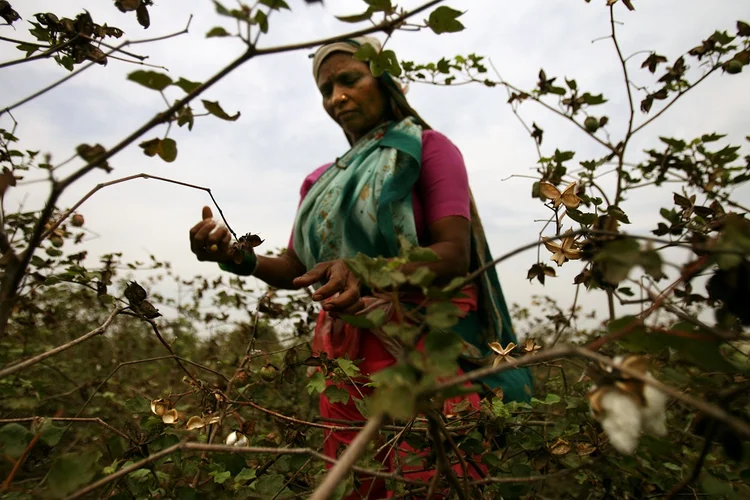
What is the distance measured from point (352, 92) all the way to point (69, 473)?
4.97 feet

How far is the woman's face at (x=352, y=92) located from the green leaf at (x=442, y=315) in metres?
1.39

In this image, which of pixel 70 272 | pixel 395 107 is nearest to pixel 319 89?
pixel 395 107

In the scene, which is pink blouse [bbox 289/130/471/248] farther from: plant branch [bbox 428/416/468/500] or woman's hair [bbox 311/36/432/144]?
plant branch [bbox 428/416/468/500]

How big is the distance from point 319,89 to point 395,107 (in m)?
0.32

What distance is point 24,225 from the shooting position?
1593mm

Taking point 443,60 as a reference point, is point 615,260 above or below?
below

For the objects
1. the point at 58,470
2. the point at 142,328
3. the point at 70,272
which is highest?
the point at 142,328

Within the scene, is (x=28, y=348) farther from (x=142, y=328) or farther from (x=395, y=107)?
(x=142, y=328)

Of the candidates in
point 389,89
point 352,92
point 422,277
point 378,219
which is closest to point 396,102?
point 389,89

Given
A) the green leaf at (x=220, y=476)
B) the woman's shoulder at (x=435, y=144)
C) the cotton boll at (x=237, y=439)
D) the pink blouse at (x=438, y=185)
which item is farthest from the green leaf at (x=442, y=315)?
the woman's shoulder at (x=435, y=144)

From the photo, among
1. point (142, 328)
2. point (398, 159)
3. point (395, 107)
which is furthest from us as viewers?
point (142, 328)

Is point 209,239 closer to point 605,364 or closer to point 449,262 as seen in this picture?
point 449,262

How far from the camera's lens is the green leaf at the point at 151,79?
508 millimetres

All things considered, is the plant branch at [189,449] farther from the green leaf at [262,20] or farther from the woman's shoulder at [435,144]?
the woman's shoulder at [435,144]
